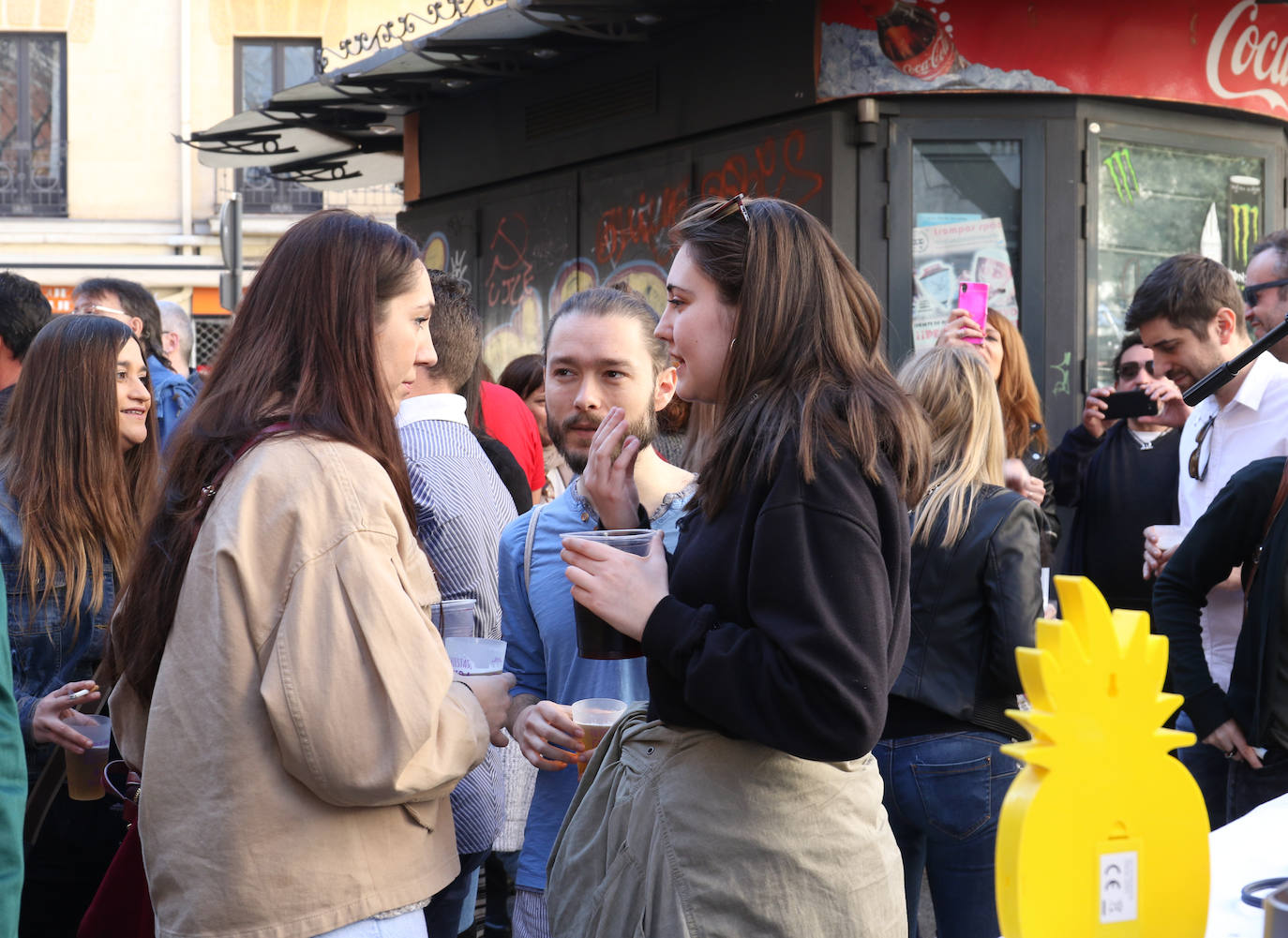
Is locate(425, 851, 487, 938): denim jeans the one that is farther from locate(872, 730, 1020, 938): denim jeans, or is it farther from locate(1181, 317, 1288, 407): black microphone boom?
locate(1181, 317, 1288, 407): black microphone boom

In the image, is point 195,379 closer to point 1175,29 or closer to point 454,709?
point 454,709

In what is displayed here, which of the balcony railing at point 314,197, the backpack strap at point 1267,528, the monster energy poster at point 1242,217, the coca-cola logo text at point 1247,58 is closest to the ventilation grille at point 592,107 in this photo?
the coca-cola logo text at point 1247,58

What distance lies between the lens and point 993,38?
7195mm

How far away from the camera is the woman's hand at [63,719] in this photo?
3.07 meters

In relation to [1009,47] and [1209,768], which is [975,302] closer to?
[1209,768]

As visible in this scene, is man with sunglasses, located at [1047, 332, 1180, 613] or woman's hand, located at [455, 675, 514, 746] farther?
man with sunglasses, located at [1047, 332, 1180, 613]

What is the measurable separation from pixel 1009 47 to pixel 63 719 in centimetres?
605

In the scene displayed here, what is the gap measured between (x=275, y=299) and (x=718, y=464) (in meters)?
0.79

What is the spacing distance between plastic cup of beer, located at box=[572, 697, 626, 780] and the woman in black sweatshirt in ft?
0.64

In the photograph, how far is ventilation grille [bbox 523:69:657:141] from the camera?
337 inches

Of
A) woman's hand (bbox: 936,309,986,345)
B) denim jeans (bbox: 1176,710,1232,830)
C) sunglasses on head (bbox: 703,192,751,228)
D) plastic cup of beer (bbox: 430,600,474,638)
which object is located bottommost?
denim jeans (bbox: 1176,710,1232,830)

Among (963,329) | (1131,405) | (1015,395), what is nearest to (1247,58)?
(1131,405)

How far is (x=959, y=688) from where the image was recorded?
3.32 metres

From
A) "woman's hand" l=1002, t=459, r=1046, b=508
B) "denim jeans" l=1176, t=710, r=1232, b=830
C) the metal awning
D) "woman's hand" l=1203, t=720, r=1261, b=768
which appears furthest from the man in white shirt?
the metal awning
